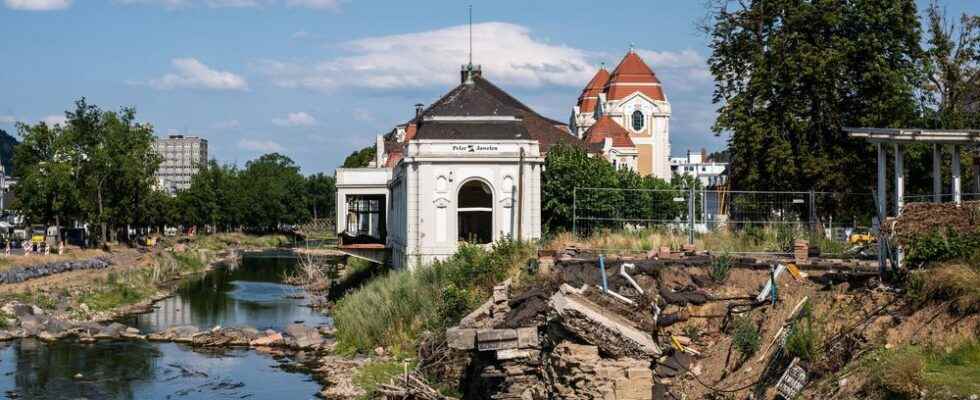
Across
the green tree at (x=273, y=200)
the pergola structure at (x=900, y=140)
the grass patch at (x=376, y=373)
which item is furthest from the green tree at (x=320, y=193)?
the pergola structure at (x=900, y=140)

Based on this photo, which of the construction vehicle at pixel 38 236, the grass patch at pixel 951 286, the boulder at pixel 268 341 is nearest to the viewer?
the grass patch at pixel 951 286

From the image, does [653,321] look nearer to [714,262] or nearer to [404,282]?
[714,262]

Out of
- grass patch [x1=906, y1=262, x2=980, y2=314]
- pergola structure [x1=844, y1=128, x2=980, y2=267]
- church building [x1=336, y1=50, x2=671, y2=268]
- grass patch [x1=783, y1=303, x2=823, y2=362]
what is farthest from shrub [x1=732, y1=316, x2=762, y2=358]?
church building [x1=336, y1=50, x2=671, y2=268]

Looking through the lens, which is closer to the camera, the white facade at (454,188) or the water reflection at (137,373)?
the water reflection at (137,373)

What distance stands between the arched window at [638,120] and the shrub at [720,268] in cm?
7174

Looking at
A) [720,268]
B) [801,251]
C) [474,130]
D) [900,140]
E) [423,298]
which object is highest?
[474,130]

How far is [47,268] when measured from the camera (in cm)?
5884

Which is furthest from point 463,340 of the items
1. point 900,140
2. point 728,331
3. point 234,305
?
point 234,305

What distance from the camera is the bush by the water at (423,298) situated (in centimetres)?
2884

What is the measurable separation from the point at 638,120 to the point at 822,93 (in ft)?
194

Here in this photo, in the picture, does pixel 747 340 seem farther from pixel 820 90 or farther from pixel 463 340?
pixel 820 90

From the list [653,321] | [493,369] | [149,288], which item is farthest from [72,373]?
[149,288]

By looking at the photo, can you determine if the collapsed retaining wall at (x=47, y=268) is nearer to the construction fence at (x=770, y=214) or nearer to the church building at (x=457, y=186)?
the church building at (x=457, y=186)

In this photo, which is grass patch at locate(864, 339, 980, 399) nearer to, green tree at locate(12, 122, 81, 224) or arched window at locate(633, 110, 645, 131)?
green tree at locate(12, 122, 81, 224)
